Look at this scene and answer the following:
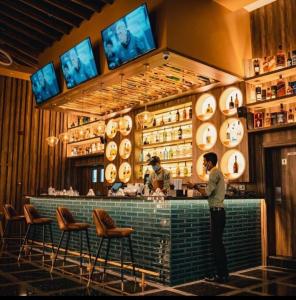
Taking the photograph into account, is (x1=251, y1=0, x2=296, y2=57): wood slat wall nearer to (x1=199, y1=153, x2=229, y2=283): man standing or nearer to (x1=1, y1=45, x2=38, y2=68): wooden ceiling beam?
(x1=199, y1=153, x2=229, y2=283): man standing

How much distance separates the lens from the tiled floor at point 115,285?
434 cm

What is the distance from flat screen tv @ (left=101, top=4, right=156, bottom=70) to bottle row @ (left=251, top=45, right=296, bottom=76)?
222cm

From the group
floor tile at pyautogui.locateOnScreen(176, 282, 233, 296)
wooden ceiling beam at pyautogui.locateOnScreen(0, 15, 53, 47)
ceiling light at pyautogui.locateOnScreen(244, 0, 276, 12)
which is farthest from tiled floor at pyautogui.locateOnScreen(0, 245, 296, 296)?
wooden ceiling beam at pyautogui.locateOnScreen(0, 15, 53, 47)

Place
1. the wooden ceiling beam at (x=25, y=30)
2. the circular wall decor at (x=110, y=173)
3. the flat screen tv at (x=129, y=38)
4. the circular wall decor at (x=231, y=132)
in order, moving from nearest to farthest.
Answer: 1. the flat screen tv at (x=129, y=38)
2. the circular wall decor at (x=231, y=132)
3. the wooden ceiling beam at (x=25, y=30)
4. the circular wall decor at (x=110, y=173)

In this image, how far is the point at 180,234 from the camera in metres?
4.83

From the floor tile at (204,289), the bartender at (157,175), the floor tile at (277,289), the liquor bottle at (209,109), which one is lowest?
the floor tile at (277,289)

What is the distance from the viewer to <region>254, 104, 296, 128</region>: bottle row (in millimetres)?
6109

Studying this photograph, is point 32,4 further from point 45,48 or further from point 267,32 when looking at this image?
point 267,32

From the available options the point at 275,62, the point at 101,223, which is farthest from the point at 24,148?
the point at 275,62

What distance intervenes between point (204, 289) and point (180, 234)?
29.1 inches

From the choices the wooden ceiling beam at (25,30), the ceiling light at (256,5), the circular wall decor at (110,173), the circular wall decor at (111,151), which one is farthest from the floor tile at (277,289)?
the wooden ceiling beam at (25,30)

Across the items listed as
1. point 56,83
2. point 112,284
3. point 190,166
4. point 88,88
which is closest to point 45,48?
point 56,83

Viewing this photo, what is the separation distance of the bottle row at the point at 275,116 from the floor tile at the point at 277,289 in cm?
263

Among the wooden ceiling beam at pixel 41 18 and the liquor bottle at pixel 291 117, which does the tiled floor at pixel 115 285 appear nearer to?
the liquor bottle at pixel 291 117
